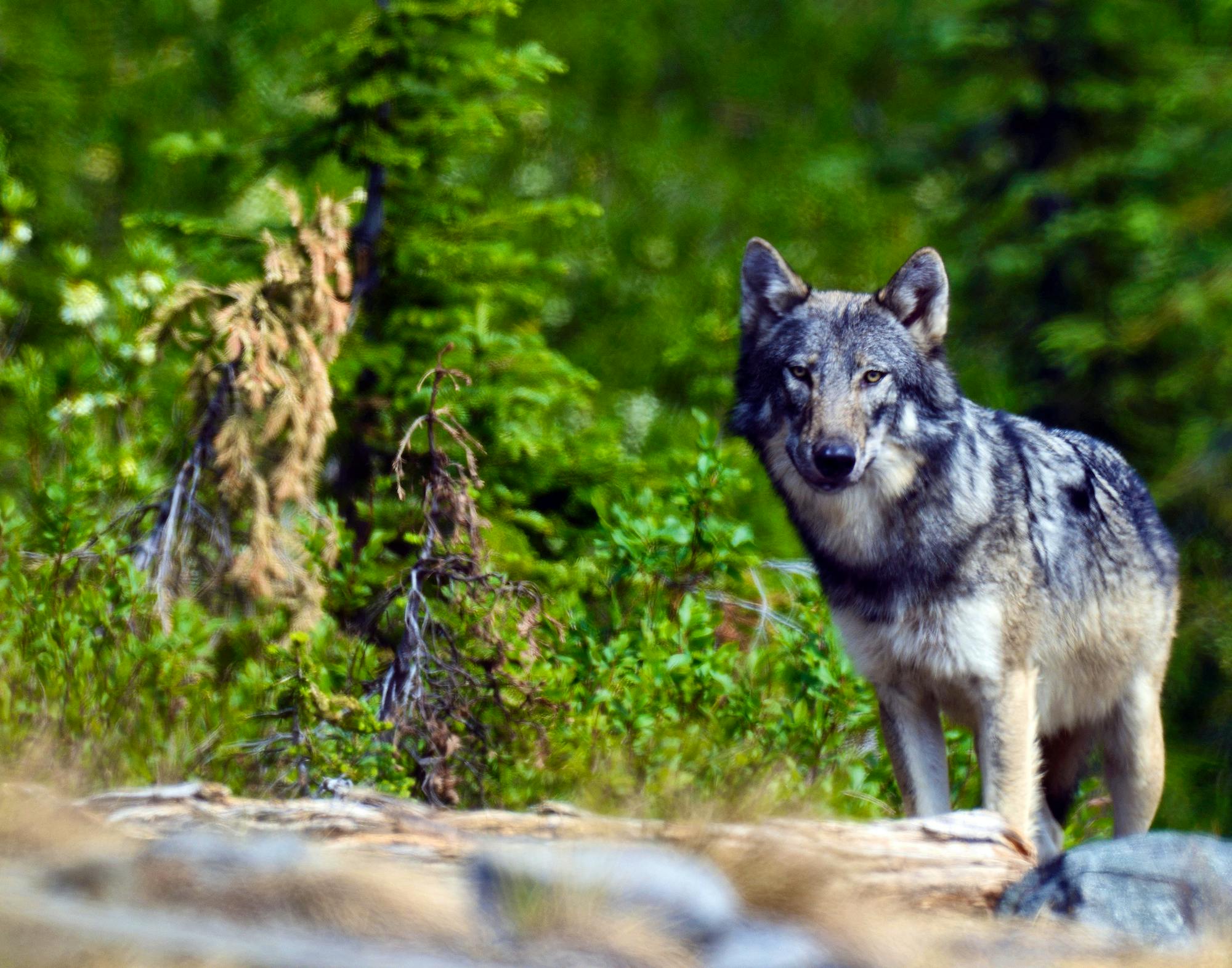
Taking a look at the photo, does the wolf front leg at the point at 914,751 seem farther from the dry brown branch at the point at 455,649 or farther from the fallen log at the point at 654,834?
the dry brown branch at the point at 455,649

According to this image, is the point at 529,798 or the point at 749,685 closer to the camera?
the point at 529,798

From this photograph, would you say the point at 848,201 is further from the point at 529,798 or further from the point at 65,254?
the point at 529,798

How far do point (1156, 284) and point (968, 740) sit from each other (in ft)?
16.0

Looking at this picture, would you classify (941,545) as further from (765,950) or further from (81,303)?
(81,303)

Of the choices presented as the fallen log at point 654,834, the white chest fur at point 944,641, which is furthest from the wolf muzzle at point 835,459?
the fallen log at point 654,834

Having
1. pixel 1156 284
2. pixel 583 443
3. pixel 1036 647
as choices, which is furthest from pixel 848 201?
pixel 1036 647

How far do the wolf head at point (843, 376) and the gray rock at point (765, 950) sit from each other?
73.4 inches

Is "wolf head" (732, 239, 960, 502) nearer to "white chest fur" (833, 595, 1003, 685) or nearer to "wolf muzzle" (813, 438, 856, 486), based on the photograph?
"wolf muzzle" (813, 438, 856, 486)

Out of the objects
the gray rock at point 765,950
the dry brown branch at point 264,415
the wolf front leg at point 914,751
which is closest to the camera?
the gray rock at point 765,950

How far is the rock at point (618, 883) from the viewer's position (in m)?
3.19

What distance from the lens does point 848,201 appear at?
1138cm

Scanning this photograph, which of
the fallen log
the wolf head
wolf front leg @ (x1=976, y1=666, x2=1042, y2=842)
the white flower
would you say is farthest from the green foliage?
the white flower

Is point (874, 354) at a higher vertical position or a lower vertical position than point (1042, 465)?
higher

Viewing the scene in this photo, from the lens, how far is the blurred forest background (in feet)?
17.4
